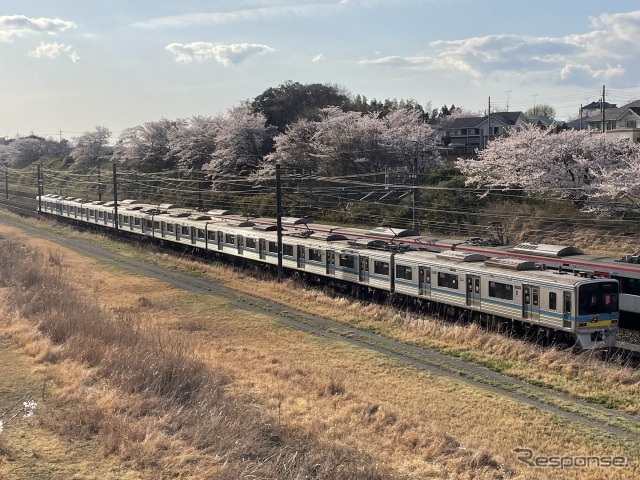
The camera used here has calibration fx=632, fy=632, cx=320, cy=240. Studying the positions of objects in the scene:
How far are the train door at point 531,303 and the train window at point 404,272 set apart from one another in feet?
16.3

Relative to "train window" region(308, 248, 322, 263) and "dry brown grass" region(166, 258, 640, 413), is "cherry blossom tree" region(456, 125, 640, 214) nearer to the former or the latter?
"train window" region(308, 248, 322, 263)

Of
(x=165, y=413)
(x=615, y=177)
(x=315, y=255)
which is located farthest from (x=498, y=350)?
(x=615, y=177)

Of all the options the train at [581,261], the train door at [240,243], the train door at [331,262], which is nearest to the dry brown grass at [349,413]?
the train at [581,261]

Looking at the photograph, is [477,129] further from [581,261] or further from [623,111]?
[581,261]

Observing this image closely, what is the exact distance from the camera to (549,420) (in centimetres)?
1245

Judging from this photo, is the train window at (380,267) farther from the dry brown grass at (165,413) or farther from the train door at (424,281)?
the dry brown grass at (165,413)

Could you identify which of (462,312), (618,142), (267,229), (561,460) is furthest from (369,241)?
(618,142)

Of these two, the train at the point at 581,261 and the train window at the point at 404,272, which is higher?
the train at the point at 581,261

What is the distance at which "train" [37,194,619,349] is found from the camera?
1683 centimetres

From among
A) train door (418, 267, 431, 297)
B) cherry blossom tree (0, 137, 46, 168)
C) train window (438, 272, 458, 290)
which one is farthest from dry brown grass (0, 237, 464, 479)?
cherry blossom tree (0, 137, 46, 168)

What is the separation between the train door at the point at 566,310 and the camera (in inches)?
654

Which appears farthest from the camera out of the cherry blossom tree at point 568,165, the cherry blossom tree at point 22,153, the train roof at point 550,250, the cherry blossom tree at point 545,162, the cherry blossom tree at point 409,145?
the cherry blossom tree at point 22,153

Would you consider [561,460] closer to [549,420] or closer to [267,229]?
[549,420]

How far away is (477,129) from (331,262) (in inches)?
2091
